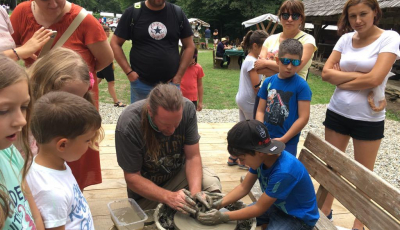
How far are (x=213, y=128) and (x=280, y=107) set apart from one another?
7.39 feet

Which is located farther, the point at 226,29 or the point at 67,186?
the point at 226,29

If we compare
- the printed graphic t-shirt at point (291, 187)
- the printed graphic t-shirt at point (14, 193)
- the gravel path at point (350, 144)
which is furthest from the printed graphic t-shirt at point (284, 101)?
the gravel path at point (350, 144)

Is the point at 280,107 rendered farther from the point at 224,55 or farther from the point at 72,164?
the point at 224,55

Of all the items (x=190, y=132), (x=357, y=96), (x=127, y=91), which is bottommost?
(x=127, y=91)

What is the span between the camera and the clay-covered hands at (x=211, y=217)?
1670 mm

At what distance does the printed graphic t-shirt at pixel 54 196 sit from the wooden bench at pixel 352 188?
1287 millimetres

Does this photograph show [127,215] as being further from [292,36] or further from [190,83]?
[190,83]

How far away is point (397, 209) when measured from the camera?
1.59 m

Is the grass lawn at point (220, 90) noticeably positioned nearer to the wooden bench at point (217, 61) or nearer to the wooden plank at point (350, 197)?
the wooden bench at point (217, 61)

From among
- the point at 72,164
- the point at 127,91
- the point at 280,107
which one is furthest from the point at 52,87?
the point at 127,91

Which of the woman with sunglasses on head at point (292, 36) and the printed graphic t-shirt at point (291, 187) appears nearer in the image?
the printed graphic t-shirt at point (291, 187)

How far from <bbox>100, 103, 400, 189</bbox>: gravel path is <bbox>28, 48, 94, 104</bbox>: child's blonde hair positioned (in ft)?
13.2

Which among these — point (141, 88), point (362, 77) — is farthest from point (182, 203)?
point (141, 88)

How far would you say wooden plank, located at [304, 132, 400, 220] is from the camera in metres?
1.64
